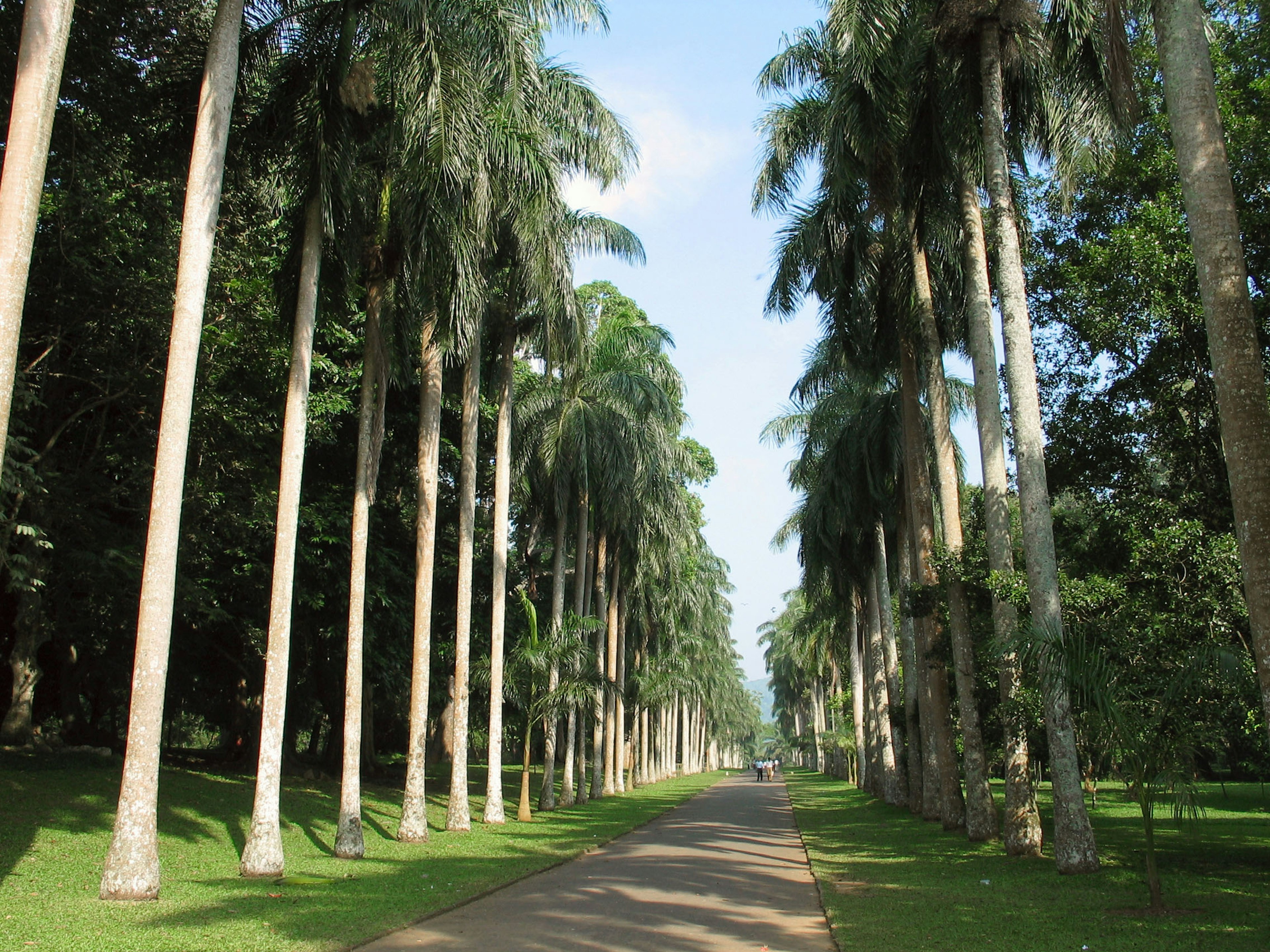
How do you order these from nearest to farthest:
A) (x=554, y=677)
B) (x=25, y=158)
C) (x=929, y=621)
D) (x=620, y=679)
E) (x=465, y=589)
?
(x=25, y=158) → (x=929, y=621) → (x=465, y=589) → (x=554, y=677) → (x=620, y=679)

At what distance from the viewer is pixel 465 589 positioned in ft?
65.4

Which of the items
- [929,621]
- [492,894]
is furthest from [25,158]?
[929,621]

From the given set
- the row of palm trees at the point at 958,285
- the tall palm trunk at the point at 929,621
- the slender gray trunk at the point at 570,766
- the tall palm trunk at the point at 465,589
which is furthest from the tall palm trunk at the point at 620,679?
the tall palm trunk at the point at 929,621

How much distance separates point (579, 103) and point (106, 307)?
419 inches

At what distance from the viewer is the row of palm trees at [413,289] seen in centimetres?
1055

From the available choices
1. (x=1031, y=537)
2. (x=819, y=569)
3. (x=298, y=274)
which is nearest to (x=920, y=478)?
(x=1031, y=537)

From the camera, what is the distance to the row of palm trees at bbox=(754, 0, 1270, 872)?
8.42m

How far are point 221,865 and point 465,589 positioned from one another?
7804 mm

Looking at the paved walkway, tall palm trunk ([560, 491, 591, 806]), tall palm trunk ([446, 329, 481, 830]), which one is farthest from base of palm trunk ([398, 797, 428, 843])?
tall palm trunk ([560, 491, 591, 806])

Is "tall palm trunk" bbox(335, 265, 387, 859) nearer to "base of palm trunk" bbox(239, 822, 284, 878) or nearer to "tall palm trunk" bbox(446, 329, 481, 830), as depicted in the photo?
"base of palm trunk" bbox(239, 822, 284, 878)

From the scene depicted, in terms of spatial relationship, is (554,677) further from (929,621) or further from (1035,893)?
(1035,893)

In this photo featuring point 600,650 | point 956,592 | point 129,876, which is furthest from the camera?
point 600,650

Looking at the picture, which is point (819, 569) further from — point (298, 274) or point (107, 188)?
point (107, 188)

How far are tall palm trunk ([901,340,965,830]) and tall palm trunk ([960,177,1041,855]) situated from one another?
263cm
